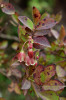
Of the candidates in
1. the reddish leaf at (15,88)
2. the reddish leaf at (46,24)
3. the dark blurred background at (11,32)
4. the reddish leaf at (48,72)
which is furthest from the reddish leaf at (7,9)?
the reddish leaf at (15,88)

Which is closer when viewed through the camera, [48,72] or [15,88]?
[48,72]

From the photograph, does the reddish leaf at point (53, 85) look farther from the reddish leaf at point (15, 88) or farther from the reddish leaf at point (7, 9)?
the reddish leaf at point (7, 9)

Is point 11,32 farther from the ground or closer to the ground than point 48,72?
closer to the ground

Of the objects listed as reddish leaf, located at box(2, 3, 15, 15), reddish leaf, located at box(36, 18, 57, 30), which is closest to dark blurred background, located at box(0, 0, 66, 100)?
reddish leaf, located at box(2, 3, 15, 15)

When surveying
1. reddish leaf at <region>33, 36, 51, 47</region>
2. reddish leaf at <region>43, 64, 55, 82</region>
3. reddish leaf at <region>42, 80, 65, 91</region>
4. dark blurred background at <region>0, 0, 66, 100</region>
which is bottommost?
dark blurred background at <region>0, 0, 66, 100</region>

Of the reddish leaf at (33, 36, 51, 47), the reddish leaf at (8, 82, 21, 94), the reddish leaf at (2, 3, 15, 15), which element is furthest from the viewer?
the reddish leaf at (8, 82, 21, 94)

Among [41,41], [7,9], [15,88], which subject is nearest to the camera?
[41,41]

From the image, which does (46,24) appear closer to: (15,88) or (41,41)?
(41,41)

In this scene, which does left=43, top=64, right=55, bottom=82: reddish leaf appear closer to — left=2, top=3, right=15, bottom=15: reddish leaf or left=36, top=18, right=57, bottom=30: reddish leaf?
left=36, top=18, right=57, bottom=30: reddish leaf

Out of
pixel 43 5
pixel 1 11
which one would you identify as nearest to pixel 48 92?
pixel 1 11

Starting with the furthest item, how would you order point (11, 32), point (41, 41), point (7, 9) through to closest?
1. point (11, 32)
2. point (7, 9)
3. point (41, 41)

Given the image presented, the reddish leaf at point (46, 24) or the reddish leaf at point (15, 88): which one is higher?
the reddish leaf at point (46, 24)

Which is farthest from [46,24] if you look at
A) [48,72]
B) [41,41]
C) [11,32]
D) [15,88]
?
[11,32]

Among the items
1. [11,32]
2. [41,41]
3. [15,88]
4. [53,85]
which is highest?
[41,41]
